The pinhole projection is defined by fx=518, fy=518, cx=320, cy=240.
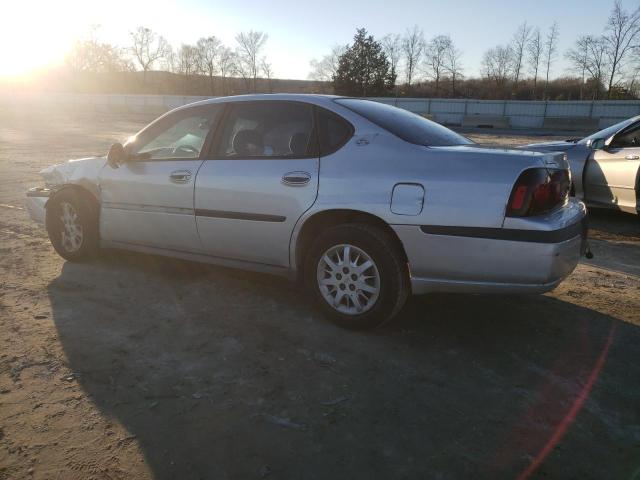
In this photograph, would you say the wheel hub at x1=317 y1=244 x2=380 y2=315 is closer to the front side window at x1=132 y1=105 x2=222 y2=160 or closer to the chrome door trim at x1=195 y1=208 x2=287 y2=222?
the chrome door trim at x1=195 y1=208 x2=287 y2=222

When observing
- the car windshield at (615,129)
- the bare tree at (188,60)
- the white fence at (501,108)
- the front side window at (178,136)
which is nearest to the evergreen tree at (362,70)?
the white fence at (501,108)

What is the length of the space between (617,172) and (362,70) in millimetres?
52713

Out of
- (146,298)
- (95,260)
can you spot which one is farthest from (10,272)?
(146,298)

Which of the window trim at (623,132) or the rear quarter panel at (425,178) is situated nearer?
the rear quarter panel at (425,178)

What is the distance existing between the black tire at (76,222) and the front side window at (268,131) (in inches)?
60.1

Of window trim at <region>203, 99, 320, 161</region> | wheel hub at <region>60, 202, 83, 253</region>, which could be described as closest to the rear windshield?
window trim at <region>203, 99, 320, 161</region>

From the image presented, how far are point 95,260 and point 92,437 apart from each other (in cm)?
291

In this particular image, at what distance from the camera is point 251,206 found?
371 centimetres

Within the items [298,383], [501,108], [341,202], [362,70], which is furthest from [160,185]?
[362,70]

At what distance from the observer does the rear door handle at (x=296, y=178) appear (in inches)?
138

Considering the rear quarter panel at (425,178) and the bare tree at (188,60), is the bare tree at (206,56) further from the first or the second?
the rear quarter panel at (425,178)

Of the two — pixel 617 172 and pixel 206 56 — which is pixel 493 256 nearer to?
pixel 617 172

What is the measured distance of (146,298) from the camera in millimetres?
4035

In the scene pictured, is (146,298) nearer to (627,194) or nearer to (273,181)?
(273,181)
